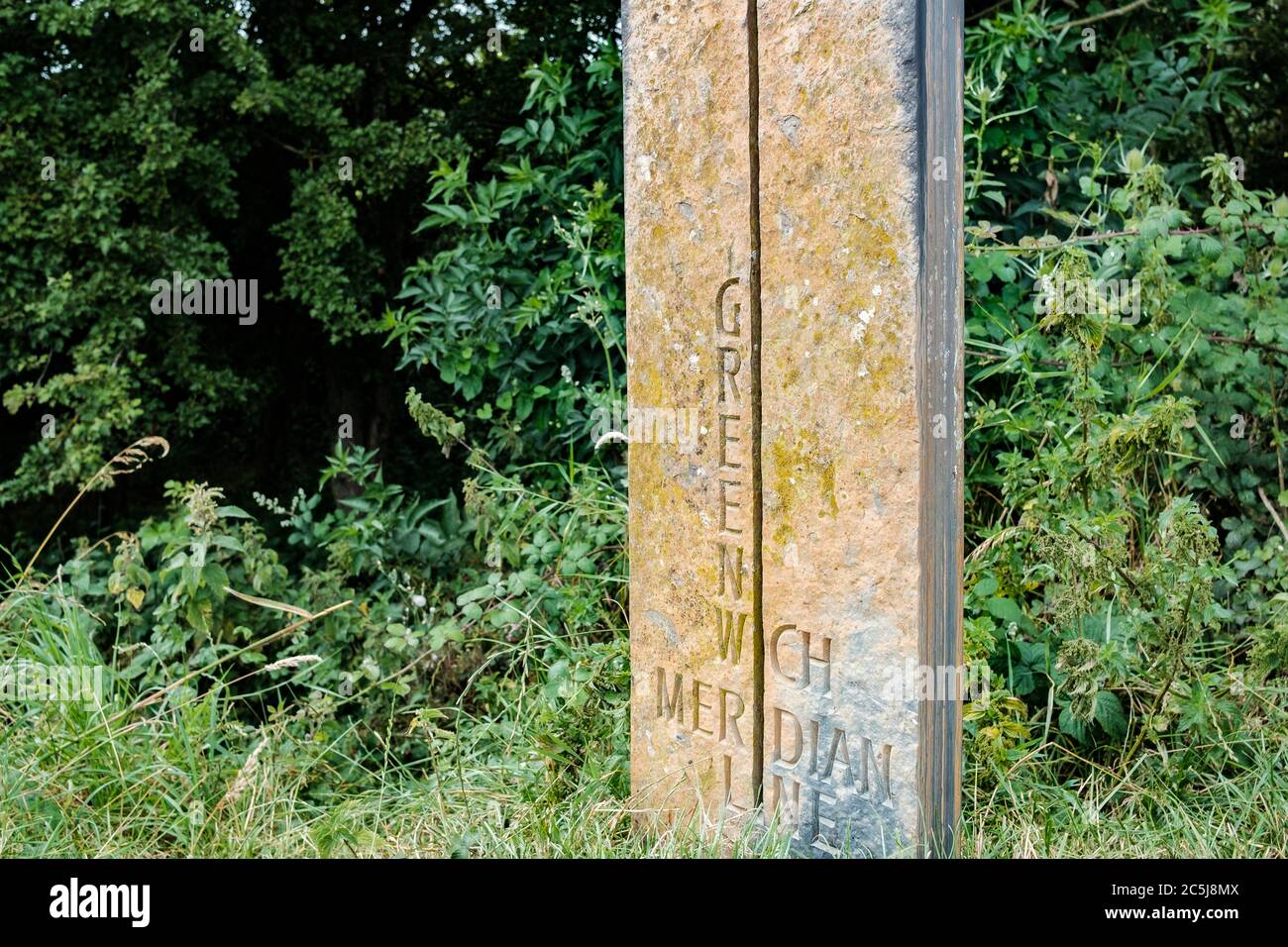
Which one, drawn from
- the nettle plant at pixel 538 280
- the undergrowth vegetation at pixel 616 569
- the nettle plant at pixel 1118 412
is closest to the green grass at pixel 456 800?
the undergrowth vegetation at pixel 616 569

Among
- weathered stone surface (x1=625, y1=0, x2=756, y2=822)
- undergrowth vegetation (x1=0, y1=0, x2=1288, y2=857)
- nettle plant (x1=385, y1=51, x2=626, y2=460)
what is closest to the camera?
weathered stone surface (x1=625, y1=0, x2=756, y2=822)

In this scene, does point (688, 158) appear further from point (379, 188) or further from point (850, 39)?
point (379, 188)

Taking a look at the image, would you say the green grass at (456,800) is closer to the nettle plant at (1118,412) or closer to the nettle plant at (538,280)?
the nettle plant at (1118,412)

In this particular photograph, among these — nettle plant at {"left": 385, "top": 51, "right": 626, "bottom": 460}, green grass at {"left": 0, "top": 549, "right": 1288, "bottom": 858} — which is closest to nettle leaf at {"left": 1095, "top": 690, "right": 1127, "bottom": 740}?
green grass at {"left": 0, "top": 549, "right": 1288, "bottom": 858}

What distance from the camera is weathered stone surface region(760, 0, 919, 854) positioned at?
220cm

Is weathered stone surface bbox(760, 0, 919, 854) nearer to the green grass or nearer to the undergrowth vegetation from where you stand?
the green grass

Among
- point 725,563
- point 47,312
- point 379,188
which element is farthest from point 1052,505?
point 47,312

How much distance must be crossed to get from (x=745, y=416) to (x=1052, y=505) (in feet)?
3.49

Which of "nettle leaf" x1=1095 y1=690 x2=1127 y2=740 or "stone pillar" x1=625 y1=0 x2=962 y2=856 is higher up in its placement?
"stone pillar" x1=625 y1=0 x2=962 y2=856

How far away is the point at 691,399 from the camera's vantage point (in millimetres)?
2621

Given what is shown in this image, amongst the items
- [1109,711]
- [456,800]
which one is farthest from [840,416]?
[456,800]

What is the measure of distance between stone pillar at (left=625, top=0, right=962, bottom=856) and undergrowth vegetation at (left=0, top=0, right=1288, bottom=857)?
0.32 meters

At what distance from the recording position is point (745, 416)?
2.51 meters

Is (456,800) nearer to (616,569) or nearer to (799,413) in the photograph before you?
(616,569)
